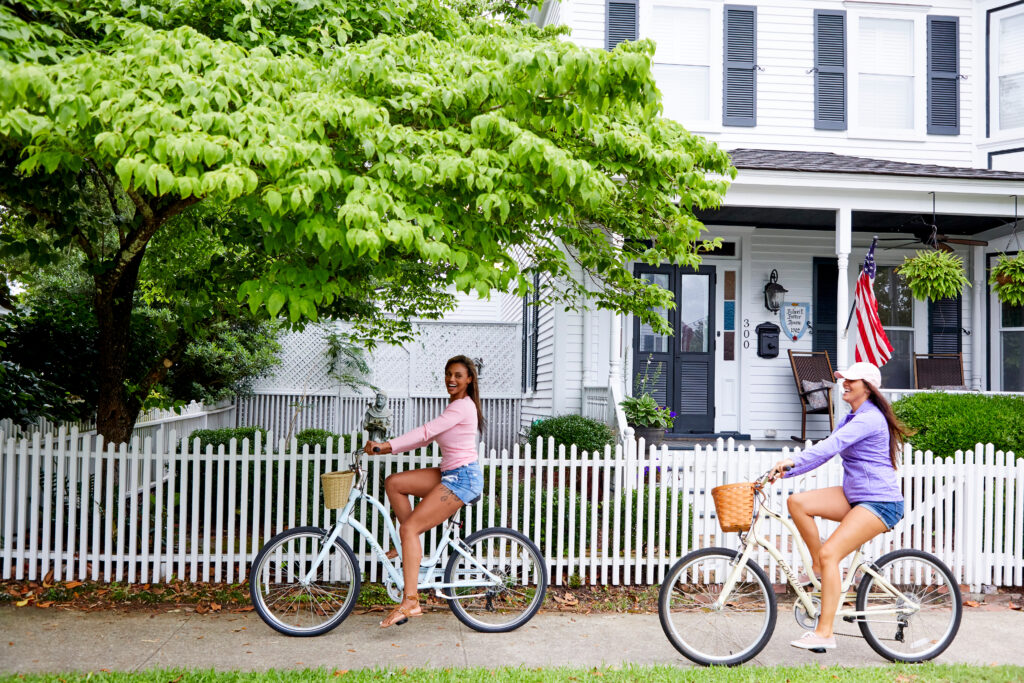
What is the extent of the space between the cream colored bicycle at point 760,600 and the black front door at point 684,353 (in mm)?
6531

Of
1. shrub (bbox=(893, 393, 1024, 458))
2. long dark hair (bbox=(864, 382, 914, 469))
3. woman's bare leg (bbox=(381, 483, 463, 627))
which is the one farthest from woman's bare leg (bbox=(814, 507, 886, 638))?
shrub (bbox=(893, 393, 1024, 458))

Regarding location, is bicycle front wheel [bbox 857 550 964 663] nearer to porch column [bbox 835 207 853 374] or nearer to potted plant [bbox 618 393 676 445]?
potted plant [bbox 618 393 676 445]

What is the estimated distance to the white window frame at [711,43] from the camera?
39.3 feet

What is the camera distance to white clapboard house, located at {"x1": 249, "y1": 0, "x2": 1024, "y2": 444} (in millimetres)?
11945

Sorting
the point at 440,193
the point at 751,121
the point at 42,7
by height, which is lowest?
the point at 440,193

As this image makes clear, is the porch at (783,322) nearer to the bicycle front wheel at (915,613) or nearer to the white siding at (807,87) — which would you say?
the white siding at (807,87)

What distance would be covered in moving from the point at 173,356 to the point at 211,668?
173 inches

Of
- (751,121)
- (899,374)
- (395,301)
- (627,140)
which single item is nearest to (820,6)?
(751,121)

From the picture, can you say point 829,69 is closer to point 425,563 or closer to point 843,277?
point 843,277

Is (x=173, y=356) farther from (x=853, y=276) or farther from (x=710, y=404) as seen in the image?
(x=853, y=276)

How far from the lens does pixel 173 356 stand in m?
8.59

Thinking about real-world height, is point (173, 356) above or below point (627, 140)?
below

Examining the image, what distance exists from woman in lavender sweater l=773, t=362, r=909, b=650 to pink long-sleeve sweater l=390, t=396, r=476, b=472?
200 cm

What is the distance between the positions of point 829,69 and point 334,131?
963cm
